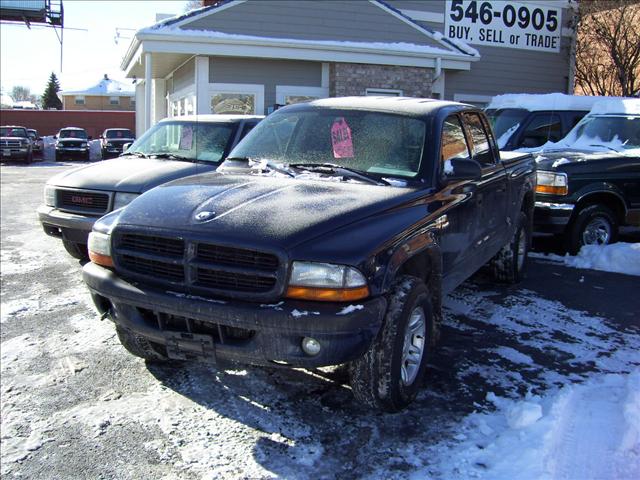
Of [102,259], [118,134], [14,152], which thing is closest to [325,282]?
[102,259]

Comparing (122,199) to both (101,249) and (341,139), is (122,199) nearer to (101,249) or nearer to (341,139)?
(101,249)

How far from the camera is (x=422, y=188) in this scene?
388 cm

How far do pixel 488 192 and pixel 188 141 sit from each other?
4136mm

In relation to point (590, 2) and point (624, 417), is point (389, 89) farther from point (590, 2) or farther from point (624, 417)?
point (624, 417)

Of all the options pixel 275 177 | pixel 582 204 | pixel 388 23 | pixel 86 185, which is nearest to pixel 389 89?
pixel 388 23

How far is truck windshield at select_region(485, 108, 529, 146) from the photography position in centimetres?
1023

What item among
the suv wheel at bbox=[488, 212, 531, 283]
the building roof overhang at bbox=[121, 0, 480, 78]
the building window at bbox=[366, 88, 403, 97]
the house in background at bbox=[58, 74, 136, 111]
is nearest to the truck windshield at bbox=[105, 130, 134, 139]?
the building roof overhang at bbox=[121, 0, 480, 78]

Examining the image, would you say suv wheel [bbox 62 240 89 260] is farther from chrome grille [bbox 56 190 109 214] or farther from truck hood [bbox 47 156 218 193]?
truck hood [bbox 47 156 218 193]

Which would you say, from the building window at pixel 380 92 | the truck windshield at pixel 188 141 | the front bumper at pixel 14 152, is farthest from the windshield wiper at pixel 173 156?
the front bumper at pixel 14 152

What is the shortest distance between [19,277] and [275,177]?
4050mm

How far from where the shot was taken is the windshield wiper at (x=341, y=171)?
12.8ft

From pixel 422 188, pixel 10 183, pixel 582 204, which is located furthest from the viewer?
pixel 10 183

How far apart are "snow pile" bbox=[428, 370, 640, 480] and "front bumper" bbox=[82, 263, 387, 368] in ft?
2.46

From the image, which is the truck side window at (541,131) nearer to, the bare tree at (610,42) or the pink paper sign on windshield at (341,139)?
the pink paper sign on windshield at (341,139)
